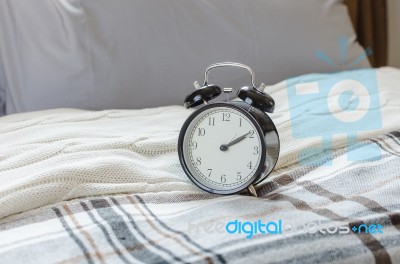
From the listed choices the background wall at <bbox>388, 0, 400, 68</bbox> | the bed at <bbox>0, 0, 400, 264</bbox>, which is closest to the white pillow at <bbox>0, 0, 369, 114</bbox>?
the bed at <bbox>0, 0, 400, 264</bbox>

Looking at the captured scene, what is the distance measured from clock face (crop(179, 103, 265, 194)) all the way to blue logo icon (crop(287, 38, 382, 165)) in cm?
19

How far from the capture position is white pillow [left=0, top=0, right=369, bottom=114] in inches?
52.8

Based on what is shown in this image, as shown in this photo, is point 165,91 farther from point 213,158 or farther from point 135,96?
point 213,158

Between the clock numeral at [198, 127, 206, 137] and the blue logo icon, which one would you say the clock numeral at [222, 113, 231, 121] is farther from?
the blue logo icon

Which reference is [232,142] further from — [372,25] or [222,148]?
[372,25]

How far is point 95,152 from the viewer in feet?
3.43

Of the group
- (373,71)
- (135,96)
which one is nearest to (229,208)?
(135,96)

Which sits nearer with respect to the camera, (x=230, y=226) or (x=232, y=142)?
(x=230, y=226)

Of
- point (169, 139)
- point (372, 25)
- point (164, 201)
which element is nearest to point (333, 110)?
point (169, 139)

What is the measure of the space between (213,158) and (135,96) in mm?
487

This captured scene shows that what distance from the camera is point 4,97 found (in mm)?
1432

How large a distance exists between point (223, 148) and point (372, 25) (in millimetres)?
1240

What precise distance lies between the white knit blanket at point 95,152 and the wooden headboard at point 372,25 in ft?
2.36
